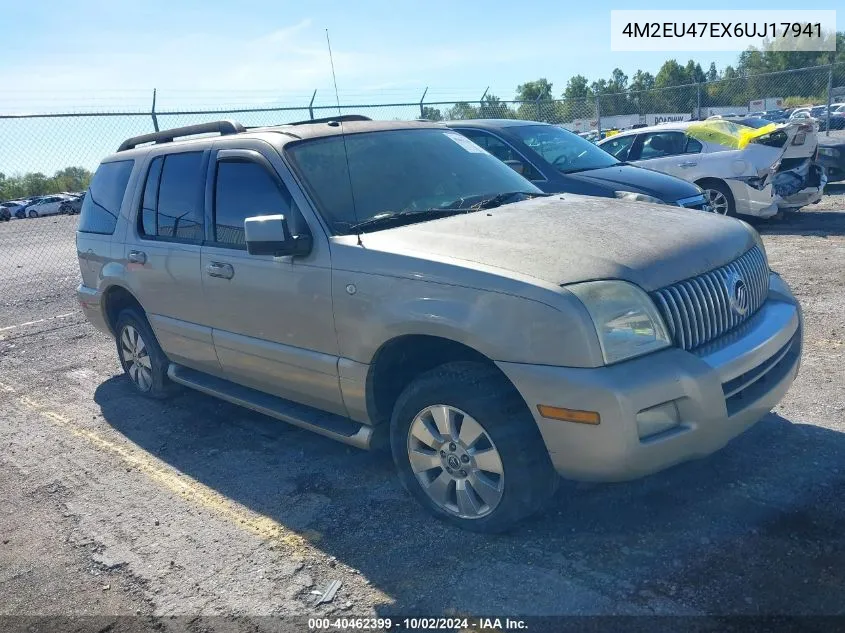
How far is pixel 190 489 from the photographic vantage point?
4.29m

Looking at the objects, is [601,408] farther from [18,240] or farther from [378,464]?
[18,240]

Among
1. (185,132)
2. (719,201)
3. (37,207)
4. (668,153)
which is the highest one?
(185,132)

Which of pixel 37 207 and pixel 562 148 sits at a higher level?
pixel 562 148

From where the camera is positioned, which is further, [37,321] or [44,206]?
[44,206]

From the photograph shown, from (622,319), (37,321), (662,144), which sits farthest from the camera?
(662,144)

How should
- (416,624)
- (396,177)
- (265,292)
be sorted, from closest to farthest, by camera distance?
(416,624) < (265,292) < (396,177)

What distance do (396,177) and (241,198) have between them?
917 mm

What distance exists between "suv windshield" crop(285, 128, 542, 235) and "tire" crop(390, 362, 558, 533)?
99cm

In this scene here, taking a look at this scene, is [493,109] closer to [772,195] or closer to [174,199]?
[772,195]

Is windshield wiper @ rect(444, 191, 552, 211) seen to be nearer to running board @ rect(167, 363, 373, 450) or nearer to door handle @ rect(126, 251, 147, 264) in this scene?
running board @ rect(167, 363, 373, 450)

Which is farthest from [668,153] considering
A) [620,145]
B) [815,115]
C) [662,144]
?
[815,115]

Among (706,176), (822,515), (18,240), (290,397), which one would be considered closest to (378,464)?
(290,397)

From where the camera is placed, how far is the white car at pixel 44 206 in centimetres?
3969

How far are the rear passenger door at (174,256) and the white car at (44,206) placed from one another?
125 ft
